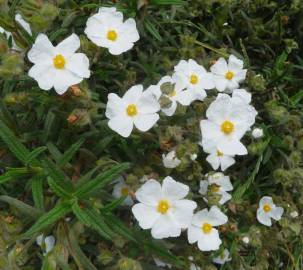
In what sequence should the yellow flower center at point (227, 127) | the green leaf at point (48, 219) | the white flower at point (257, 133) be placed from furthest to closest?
the white flower at point (257, 133) → the yellow flower center at point (227, 127) → the green leaf at point (48, 219)

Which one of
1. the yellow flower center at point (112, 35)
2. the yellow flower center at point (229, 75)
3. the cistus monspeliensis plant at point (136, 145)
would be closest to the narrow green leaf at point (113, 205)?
the cistus monspeliensis plant at point (136, 145)

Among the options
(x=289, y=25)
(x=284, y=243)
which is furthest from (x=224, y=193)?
(x=289, y=25)

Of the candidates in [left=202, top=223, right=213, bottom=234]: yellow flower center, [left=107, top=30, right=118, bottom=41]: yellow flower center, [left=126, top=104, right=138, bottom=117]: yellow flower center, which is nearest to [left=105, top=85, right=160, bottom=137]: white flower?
[left=126, top=104, right=138, bottom=117]: yellow flower center

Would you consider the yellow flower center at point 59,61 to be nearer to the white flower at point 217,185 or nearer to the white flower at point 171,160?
the white flower at point 171,160

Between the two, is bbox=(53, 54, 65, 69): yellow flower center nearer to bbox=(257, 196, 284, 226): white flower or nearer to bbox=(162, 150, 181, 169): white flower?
bbox=(162, 150, 181, 169): white flower

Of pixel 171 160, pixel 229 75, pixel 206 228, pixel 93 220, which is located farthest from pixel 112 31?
pixel 206 228

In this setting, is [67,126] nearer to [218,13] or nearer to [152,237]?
[152,237]

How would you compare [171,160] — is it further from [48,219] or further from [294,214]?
[294,214]

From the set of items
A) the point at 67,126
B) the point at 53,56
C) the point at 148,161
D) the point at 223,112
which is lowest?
the point at 148,161
